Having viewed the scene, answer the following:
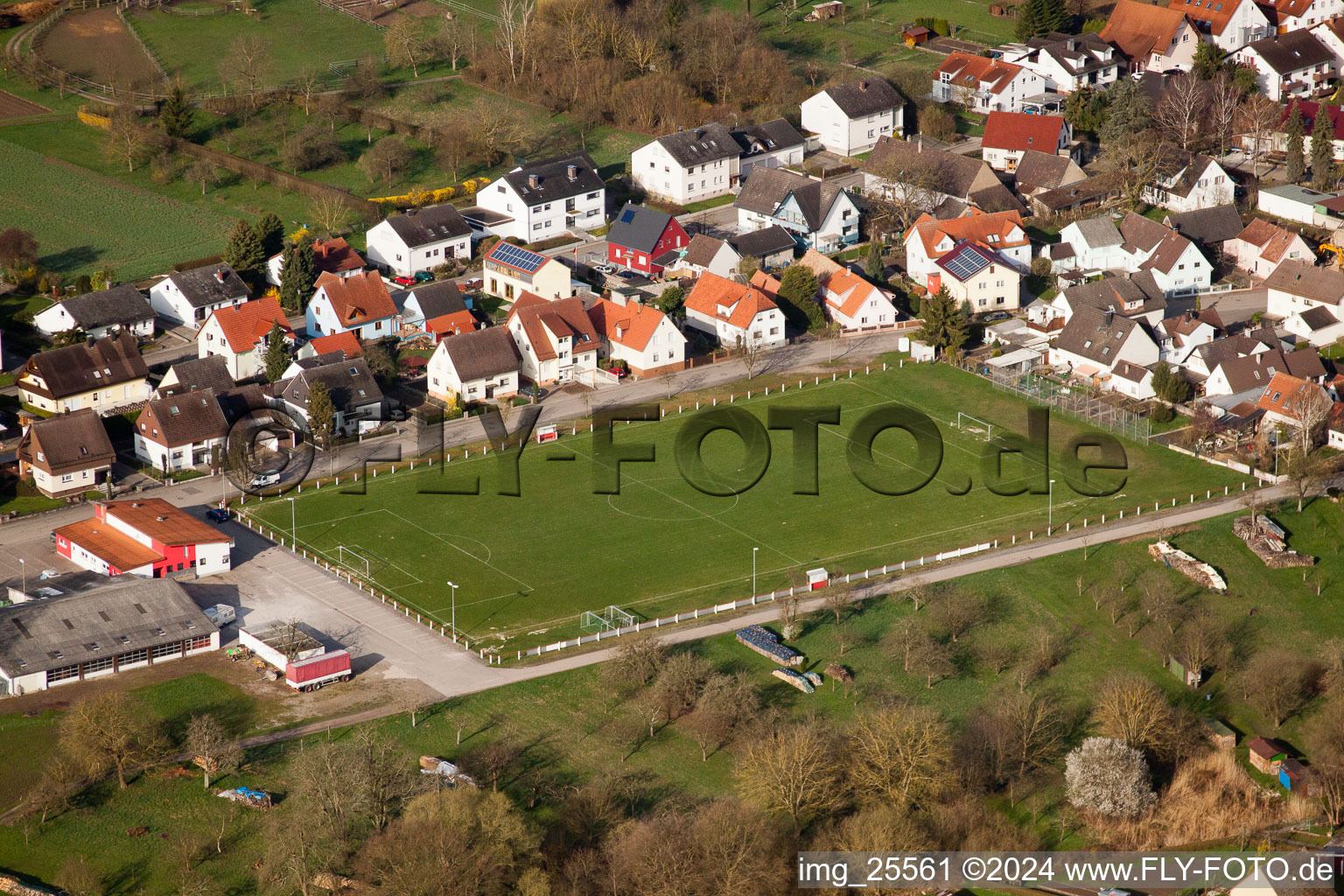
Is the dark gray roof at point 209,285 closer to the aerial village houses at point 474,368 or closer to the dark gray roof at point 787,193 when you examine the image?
the aerial village houses at point 474,368

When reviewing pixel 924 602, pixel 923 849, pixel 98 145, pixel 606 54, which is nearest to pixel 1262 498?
pixel 924 602

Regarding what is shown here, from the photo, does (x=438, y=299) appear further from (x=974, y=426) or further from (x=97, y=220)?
(x=974, y=426)

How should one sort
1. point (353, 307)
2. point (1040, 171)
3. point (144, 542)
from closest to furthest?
point (144, 542) → point (353, 307) → point (1040, 171)

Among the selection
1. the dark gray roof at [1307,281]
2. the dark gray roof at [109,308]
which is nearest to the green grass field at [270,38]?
the dark gray roof at [109,308]

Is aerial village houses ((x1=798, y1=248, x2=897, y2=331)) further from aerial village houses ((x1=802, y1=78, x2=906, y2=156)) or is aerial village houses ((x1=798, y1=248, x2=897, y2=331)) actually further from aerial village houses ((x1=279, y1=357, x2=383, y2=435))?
aerial village houses ((x1=279, y1=357, x2=383, y2=435))

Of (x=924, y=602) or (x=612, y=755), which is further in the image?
(x=924, y=602)

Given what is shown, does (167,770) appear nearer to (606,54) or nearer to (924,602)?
(924,602)

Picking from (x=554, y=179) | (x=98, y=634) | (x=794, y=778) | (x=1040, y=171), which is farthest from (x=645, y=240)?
(x=794, y=778)
